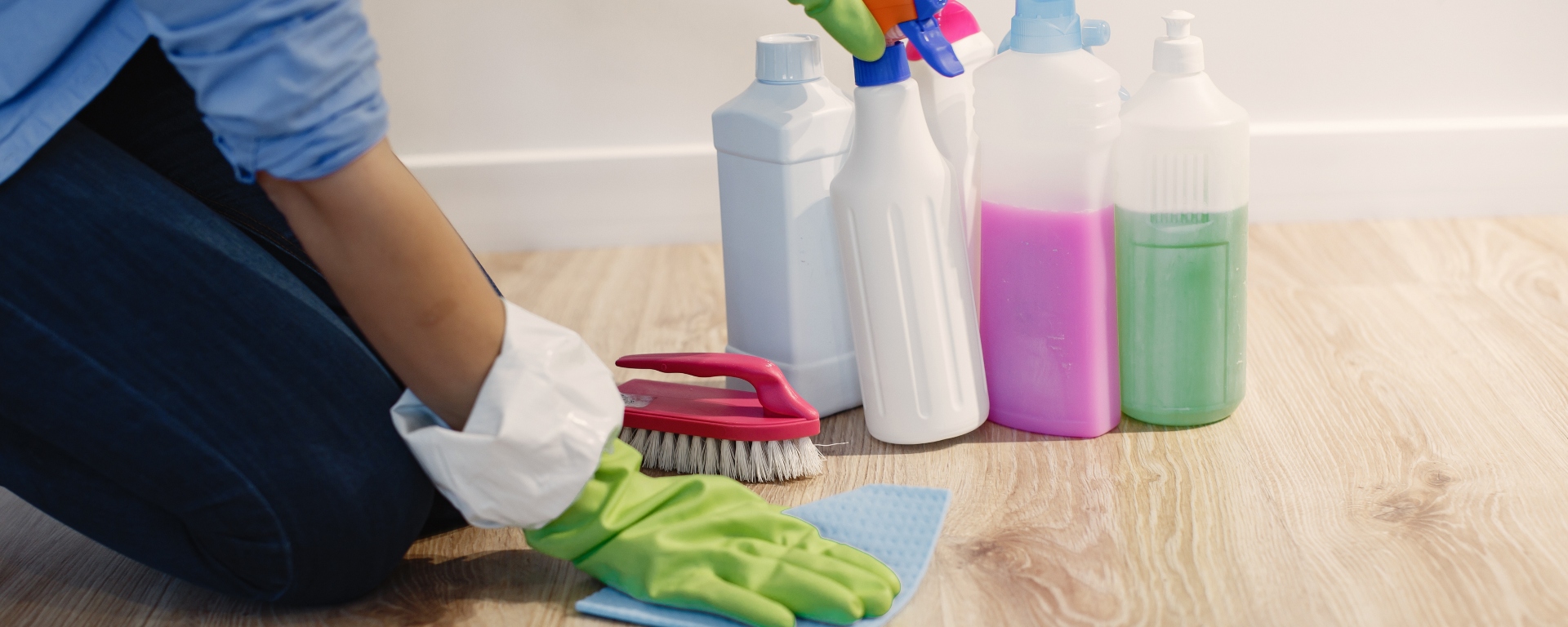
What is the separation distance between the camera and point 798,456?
833 millimetres

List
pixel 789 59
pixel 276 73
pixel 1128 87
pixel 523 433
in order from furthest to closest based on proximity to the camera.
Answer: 1. pixel 1128 87
2. pixel 789 59
3. pixel 523 433
4. pixel 276 73

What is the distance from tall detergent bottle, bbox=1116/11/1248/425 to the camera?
785 millimetres

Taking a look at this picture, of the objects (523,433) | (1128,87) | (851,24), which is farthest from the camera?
(1128,87)

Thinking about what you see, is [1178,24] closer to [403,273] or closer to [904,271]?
[904,271]

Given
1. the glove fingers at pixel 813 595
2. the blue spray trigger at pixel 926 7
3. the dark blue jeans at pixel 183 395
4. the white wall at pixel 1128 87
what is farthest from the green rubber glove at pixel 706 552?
the white wall at pixel 1128 87

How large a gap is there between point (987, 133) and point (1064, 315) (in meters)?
0.14

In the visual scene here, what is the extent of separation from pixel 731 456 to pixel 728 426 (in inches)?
1.1

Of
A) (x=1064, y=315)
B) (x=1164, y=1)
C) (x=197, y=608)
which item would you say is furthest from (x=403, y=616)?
(x=1164, y=1)

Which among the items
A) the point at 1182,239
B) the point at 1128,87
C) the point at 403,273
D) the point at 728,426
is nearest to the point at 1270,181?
the point at 1128,87

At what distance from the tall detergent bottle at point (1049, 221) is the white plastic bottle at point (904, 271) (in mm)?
28

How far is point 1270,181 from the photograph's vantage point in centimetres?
138

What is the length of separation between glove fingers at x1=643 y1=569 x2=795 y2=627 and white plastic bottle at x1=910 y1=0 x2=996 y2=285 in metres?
0.33

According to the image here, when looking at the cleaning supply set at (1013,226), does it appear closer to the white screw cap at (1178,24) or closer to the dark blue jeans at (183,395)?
the white screw cap at (1178,24)

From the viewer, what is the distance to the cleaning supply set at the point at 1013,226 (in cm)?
79
